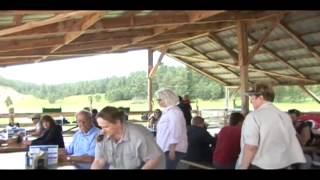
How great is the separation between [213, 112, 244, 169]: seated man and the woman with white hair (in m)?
0.51

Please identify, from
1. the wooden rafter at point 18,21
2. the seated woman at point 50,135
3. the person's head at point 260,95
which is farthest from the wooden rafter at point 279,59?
the person's head at point 260,95

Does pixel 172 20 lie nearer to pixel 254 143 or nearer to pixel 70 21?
pixel 70 21

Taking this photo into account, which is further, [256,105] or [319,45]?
[319,45]

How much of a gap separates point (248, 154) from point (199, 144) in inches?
92.6

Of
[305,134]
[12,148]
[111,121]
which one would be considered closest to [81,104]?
[12,148]

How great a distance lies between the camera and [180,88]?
24531 millimetres

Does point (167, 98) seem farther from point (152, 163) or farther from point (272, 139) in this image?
point (152, 163)

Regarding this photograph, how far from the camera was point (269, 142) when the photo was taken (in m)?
2.94

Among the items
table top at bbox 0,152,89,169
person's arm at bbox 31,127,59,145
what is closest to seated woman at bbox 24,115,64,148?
person's arm at bbox 31,127,59,145

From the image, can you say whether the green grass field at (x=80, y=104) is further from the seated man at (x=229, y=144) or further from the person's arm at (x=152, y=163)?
the person's arm at (x=152, y=163)

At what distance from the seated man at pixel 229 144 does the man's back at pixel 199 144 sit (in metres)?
0.57

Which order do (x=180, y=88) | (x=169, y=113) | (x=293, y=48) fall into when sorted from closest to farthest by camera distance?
(x=169, y=113) < (x=293, y=48) < (x=180, y=88)

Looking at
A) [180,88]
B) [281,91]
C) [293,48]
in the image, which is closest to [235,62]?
[293,48]

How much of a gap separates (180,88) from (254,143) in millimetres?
21584
